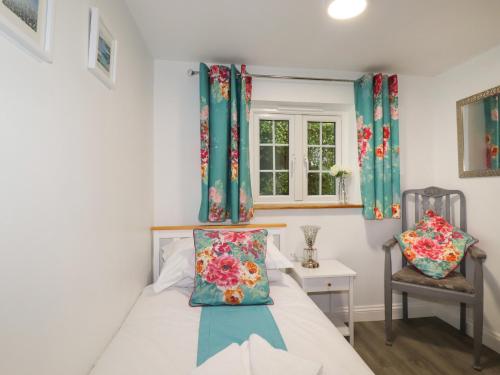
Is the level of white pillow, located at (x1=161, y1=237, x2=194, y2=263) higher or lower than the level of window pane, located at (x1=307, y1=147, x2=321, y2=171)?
lower

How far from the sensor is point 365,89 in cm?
248

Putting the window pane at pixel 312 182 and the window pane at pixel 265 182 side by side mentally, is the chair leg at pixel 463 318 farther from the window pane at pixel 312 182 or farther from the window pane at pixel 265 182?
the window pane at pixel 265 182

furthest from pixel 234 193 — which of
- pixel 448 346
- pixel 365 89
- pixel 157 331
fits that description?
pixel 448 346

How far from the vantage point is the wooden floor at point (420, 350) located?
6.34 ft

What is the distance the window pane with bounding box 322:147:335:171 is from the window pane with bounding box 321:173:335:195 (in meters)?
0.08

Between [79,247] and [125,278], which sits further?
[125,278]

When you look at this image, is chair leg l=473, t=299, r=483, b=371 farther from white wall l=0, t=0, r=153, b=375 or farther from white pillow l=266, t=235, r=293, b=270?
white wall l=0, t=0, r=153, b=375

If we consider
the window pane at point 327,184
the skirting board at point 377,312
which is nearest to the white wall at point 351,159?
the skirting board at point 377,312

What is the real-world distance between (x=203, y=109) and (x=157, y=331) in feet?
5.41

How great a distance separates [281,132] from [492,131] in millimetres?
1720

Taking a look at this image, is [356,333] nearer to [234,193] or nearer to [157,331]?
[234,193]

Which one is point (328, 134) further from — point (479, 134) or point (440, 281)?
point (440, 281)

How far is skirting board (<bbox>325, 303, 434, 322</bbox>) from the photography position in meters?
2.61

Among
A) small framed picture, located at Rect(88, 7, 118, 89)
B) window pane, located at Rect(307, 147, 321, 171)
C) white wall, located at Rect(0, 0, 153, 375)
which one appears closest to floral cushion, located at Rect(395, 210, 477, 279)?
window pane, located at Rect(307, 147, 321, 171)
